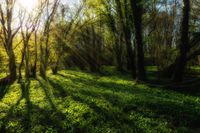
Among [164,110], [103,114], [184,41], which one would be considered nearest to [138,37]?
[184,41]

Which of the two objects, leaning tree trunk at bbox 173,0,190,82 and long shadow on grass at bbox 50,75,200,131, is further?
leaning tree trunk at bbox 173,0,190,82

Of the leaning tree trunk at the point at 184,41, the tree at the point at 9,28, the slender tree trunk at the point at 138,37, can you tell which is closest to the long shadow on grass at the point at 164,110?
the leaning tree trunk at the point at 184,41

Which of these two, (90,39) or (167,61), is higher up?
(90,39)

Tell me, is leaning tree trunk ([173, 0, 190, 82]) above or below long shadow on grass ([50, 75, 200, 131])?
above

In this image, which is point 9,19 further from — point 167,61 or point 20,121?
point 20,121

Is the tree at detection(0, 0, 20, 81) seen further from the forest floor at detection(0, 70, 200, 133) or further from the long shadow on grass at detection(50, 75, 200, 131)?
the long shadow on grass at detection(50, 75, 200, 131)

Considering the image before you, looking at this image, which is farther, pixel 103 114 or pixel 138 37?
pixel 138 37

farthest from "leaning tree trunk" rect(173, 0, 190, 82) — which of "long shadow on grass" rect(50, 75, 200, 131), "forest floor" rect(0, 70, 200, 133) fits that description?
"long shadow on grass" rect(50, 75, 200, 131)

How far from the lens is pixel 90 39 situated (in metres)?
60.3

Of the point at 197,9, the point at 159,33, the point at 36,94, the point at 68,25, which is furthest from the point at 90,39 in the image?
the point at 36,94

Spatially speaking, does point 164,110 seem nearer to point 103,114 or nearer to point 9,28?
point 103,114

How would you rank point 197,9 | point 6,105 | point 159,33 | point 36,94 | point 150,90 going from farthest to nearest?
1. point 159,33
2. point 197,9
3. point 36,94
4. point 150,90
5. point 6,105

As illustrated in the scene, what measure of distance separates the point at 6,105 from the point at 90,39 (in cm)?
3964

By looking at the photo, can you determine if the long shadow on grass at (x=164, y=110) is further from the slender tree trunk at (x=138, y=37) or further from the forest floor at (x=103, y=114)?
the slender tree trunk at (x=138, y=37)
